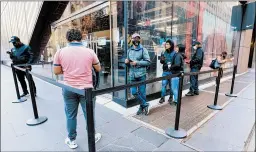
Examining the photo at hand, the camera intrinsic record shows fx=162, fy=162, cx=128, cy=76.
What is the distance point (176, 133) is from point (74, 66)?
2118mm

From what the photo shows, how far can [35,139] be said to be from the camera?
279cm

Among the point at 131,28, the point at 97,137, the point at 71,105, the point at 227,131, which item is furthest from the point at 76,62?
the point at 227,131

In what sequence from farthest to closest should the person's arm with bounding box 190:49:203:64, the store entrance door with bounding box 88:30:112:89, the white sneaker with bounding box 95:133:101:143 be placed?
the store entrance door with bounding box 88:30:112:89
the person's arm with bounding box 190:49:203:64
the white sneaker with bounding box 95:133:101:143

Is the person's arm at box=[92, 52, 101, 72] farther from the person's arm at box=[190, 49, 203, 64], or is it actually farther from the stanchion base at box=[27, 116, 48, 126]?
the person's arm at box=[190, 49, 203, 64]

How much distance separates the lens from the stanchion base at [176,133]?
2867 mm

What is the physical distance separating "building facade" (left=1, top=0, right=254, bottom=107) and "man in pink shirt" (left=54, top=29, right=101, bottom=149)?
1938mm

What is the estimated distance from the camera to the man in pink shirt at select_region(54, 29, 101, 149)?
217 cm

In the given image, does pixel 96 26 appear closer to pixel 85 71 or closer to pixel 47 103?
pixel 47 103

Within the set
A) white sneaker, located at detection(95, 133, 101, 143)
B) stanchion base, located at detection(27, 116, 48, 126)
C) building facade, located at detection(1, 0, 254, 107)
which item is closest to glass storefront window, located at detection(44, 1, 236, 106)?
building facade, located at detection(1, 0, 254, 107)

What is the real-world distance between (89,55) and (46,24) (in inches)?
323

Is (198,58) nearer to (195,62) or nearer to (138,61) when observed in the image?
(195,62)

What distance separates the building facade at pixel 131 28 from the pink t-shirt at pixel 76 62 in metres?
2.00

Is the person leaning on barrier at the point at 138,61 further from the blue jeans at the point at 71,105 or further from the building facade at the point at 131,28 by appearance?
the blue jeans at the point at 71,105

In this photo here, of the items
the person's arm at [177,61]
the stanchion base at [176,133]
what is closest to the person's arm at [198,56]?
the person's arm at [177,61]
